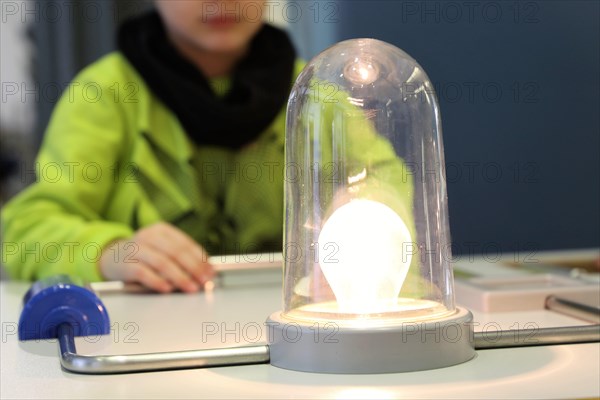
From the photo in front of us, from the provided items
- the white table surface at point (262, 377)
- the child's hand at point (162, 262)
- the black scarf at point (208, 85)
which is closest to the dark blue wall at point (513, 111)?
the black scarf at point (208, 85)

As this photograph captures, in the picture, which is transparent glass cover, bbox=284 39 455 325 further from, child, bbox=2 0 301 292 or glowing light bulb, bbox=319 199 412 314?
child, bbox=2 0 301 292

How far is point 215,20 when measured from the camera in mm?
1064

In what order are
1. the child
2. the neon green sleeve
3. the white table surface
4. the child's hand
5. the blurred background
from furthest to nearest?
1. the blurred background
2. the child
3. the neon green sleeve
4. the child's hand
5. the white table surface

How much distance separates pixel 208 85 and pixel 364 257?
0.71 metres

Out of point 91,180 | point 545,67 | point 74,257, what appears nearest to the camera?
point 74,257

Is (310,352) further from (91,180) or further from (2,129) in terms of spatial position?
(2,129)

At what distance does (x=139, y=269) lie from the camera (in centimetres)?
70

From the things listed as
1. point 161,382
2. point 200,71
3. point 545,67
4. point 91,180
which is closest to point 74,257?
point 91,180

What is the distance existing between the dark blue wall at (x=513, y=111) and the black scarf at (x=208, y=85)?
13.8 inches

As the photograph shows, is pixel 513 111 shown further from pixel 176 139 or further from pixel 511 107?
pixel 176 139

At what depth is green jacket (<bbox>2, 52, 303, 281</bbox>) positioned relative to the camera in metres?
0.96

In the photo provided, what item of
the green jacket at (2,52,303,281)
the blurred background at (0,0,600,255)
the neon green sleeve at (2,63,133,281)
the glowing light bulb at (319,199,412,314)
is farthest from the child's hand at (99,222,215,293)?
the blurred background at (0,0,600,255)

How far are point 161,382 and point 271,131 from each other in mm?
781

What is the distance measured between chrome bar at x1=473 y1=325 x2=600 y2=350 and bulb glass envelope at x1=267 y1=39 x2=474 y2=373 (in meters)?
0.02
